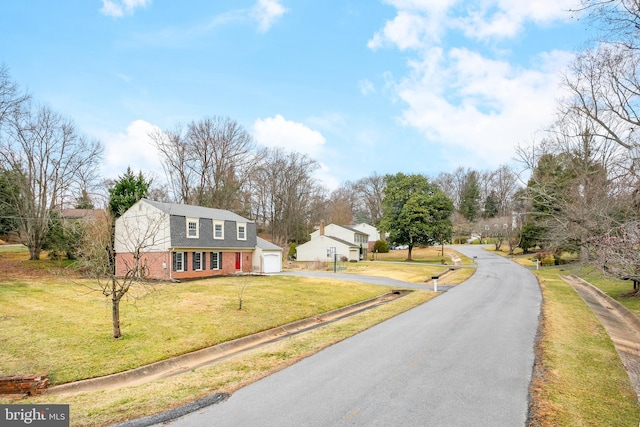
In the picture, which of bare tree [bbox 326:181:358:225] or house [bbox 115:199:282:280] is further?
bare tree [bbox 326:181:358:225]

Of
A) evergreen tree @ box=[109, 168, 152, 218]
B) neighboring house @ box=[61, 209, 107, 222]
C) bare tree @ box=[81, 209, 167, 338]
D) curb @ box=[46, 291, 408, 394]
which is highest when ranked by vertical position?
evergreen tree @ box=[109, 168, 152, 218]

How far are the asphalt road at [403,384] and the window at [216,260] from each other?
69.4 ft

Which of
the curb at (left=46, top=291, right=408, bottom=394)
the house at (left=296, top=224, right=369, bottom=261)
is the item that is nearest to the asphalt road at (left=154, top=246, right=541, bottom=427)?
the curb at (left=46, top=291, right=408, bottom=394)

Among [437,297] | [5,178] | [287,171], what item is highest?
[287,171]

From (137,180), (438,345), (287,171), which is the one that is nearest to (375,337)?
(438,345)

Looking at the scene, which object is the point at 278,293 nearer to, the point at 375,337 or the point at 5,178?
the point at 375,337

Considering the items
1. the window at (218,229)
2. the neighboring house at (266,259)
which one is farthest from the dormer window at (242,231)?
the window at (218,229)

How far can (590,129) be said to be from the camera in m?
22.5

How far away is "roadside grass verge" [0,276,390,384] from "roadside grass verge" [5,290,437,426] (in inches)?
38.5

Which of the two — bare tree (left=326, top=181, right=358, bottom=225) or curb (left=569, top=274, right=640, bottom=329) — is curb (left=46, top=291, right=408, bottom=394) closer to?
curb (left=569, top=274, right=640, bottom=329)

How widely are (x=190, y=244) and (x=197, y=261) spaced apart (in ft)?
5.76

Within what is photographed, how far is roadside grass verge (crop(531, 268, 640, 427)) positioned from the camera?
20.9 feet

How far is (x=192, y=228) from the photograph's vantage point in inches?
1184

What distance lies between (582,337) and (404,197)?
136ft
